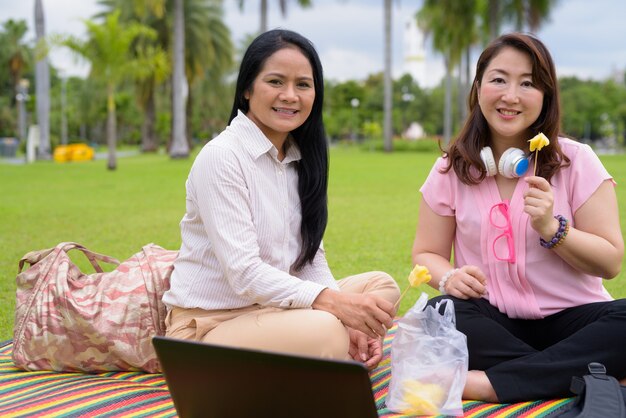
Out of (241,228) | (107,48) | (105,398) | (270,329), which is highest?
(107,48)

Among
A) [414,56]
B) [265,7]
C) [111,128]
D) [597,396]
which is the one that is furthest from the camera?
[414,56]

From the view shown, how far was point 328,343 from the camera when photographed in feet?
8.57

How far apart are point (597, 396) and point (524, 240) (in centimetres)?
70

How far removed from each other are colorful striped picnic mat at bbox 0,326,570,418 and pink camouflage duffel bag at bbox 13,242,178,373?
7 centimetres

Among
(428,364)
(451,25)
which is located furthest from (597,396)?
(451,25)

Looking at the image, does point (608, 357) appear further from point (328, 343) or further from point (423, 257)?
point (328, 343)

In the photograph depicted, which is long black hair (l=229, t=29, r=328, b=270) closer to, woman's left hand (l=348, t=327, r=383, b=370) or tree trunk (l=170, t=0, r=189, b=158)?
woman's left hand (l=348, t=327, r=383, b=370)

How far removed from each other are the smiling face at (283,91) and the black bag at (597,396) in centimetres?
143

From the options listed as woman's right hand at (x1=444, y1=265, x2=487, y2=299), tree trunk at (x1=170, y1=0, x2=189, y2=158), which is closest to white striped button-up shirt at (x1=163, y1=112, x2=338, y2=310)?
woman's right hand at (x1=444, y1=265, x2=487, y2=299)

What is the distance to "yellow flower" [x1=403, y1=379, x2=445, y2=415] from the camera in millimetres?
2604

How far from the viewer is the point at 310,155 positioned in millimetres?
3020

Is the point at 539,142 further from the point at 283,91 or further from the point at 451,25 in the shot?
the point at 451,25

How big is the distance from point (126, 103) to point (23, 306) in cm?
5068

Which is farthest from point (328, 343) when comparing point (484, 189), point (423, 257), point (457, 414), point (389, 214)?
point (389, 214)
